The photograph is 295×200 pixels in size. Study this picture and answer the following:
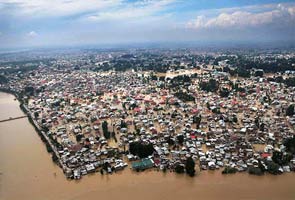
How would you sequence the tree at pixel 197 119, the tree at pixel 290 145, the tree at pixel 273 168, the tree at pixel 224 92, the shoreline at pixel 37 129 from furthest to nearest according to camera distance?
the tree at pixel 224 92 → the tree at pixel 197 119 → the shoreline at pixel 37 129 → the tree at pixel 290 145 → the tree at pixel 273 168

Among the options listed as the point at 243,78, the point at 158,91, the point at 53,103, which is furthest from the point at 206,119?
the point at 243,78

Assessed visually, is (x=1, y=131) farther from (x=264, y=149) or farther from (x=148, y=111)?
(x=264, y=149)

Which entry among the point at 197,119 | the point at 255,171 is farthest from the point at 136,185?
the point at 197,119

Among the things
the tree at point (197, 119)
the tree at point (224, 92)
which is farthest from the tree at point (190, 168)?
the tree at point (224, 92)

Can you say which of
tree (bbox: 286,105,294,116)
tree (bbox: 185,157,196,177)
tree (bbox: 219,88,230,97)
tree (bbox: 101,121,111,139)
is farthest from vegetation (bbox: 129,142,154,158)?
tree (bbox: 219,88,230,97)

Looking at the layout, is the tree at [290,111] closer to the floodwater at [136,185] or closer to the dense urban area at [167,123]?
the dense urban area at [167,123]
